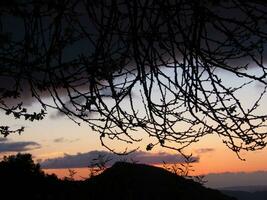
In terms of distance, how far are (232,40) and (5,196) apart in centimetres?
2724

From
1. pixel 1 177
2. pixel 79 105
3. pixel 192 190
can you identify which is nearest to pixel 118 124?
pixel 79 105

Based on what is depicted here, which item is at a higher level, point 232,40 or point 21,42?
point 21,42

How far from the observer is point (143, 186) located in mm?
22578

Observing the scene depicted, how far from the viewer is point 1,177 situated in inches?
1278

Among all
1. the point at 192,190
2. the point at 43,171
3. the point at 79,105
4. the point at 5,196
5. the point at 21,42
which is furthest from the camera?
the point at 43,171

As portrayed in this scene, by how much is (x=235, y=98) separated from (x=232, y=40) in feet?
1.66

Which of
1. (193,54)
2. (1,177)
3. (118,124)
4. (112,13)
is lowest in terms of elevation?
(118,124)

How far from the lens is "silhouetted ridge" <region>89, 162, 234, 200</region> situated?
72.3 ft

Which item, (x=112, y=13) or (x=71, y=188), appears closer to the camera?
(x=112, y=13)

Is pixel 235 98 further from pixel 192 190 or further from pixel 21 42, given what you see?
pixel 192 190

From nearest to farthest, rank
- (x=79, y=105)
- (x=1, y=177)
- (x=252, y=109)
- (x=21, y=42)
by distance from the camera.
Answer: (x=252, y=109), (x=79, y=105), (x=21, y=42), (x=1, y=177)

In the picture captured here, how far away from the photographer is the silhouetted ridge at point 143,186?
868 inches

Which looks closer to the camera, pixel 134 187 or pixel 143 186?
pixel 134 187

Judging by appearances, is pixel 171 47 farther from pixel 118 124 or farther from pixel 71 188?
pixel 71 188
